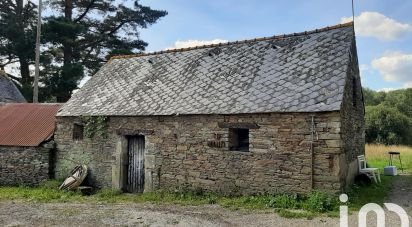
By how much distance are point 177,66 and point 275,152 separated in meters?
5.64

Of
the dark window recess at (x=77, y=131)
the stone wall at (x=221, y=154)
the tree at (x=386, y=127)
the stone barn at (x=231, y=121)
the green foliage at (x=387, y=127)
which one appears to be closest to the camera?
the stone wall at (x=221, y=154)

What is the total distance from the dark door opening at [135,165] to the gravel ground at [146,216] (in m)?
1.95

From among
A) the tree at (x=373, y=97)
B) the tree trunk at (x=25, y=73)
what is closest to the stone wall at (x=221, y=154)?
the tree trunk at (x=25, y=73)

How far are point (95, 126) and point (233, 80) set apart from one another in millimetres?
4832

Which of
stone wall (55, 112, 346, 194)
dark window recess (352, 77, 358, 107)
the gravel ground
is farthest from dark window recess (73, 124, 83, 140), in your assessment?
dark window recess (352, 77, 358, 107)

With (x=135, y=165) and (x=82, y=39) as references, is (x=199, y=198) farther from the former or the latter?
(x=82, y=39)

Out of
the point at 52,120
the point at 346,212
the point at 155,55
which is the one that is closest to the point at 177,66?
the point at 155,55

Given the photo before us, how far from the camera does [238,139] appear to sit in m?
10.3

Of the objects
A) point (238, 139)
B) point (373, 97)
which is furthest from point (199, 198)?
point (373, 97)

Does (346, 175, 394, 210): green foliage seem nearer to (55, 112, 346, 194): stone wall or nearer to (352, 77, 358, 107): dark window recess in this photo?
(55, 112, 346, 194): stone wall

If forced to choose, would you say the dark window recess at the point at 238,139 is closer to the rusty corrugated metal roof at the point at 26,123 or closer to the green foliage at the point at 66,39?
the rusty corrugated metal roof at the point at 26,123

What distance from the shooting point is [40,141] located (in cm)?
1291

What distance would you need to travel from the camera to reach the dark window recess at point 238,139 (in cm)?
1002

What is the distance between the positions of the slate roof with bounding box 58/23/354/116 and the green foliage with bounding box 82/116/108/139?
25 cm
